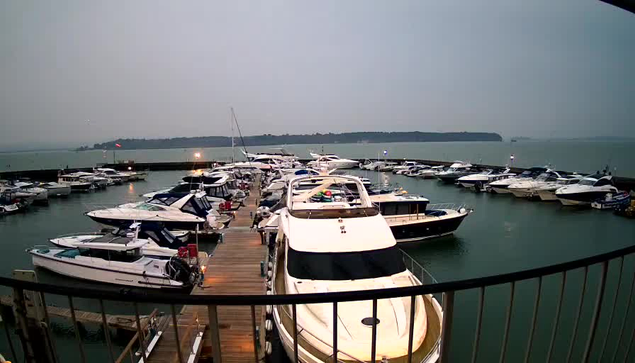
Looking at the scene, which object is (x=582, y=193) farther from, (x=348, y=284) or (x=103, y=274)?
(x=103, y=274)

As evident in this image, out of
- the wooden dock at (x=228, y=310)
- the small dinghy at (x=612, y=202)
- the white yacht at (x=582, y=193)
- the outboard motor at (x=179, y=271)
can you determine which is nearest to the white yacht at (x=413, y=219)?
the wooden dock at (x=228, y=310)

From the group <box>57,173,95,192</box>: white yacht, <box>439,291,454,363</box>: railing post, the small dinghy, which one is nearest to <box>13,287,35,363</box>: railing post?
<box>439,291,454,363</box>: railing post

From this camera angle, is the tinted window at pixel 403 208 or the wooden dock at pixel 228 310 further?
the tinted window at pixel 403 208

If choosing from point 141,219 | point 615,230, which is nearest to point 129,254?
point 141,219

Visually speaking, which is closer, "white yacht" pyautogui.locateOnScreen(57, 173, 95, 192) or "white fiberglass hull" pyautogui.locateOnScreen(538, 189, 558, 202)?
"white fiberglass hull" pyautogui.locateOnScreen(538, 189, 558, 202)

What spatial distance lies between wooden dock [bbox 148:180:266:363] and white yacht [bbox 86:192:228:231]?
3.29m

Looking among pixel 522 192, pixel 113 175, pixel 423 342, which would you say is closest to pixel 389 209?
pixel 423 342

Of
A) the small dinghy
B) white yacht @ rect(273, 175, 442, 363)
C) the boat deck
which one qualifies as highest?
white yacht @ rect(273, 175, 442, 363)

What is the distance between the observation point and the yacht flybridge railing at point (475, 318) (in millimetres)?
1675

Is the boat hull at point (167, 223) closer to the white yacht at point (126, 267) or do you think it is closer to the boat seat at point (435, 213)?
the white yacht at point (126, 267)

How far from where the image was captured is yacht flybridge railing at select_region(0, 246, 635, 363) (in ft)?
5.49

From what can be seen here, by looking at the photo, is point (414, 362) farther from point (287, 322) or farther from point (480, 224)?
point (480, 224)

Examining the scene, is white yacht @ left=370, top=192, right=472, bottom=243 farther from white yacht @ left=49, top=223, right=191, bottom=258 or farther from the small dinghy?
the small dinghy

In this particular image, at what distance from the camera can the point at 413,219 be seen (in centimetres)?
1717
